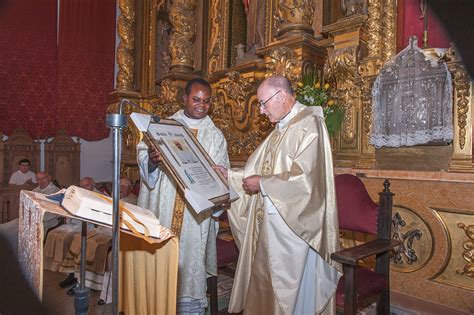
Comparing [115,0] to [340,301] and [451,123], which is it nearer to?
[451,123]

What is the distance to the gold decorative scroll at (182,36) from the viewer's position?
6.66 m

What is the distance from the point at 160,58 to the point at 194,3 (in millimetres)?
1525

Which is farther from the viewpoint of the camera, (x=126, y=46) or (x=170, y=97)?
(x=126, y=46)

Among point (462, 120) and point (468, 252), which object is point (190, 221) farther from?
point (462, 120)

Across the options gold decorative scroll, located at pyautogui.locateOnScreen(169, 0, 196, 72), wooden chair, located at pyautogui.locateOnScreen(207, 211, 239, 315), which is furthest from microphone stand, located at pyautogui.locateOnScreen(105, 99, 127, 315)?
gold decorative scroll, located at pyautogui.locateOnScreen(169, 0, 196, 72)

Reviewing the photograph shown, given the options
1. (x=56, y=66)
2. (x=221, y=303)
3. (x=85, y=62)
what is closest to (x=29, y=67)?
(x=56, y=66)

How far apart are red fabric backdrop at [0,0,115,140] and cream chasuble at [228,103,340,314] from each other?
7829 mm

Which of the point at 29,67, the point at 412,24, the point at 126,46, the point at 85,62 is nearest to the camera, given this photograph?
the point at 412,24

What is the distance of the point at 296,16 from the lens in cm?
449

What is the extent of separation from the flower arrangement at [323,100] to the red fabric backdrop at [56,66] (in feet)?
22.3

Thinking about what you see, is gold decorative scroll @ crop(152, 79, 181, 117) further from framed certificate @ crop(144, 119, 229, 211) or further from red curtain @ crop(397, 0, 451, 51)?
framed certificate @ crop(144, 119, 229, 211)

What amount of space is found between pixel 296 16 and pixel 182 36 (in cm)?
284

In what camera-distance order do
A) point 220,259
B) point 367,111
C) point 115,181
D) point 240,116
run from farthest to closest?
point 240,116 → point 367,111 → point 220,259 → point 115,181

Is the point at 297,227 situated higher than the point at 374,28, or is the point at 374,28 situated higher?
the point at 374,28
